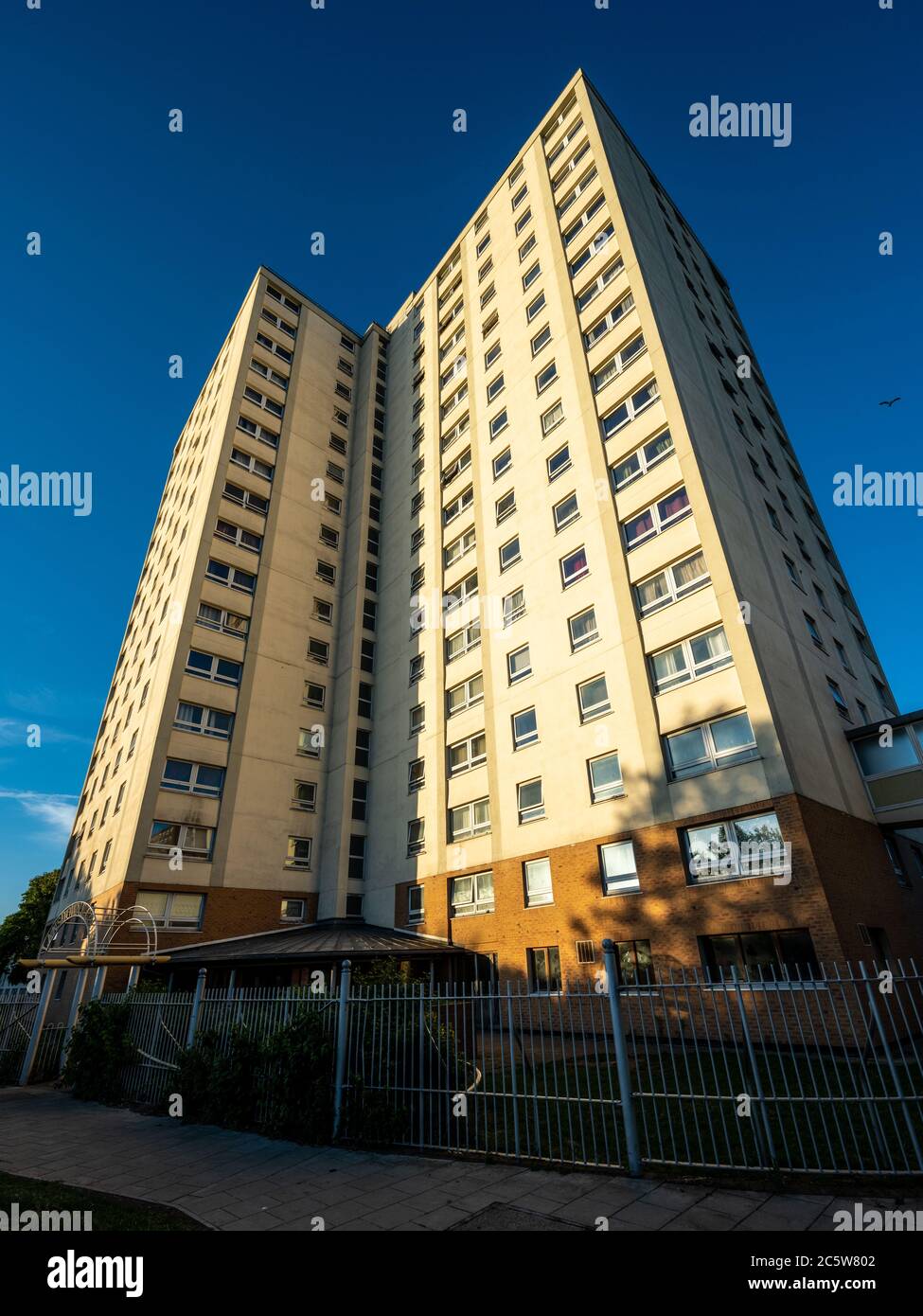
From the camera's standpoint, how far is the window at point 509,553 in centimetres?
2628

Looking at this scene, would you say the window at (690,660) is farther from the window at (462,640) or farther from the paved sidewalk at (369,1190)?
the paved sidewalk at (369,1190)

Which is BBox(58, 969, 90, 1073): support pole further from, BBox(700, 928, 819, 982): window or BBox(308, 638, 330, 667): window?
BBox(308, 638, 330, 667): window

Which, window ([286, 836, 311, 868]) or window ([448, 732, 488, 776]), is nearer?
window ([448, 732, 488, 776])

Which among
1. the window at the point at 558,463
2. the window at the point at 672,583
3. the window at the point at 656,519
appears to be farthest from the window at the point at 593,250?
the window at the point at 672,583

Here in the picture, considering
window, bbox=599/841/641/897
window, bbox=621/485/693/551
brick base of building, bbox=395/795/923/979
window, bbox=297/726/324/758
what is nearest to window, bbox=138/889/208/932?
window, bbox=297/726/324/758

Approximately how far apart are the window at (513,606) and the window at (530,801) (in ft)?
22.0

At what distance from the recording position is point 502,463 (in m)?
29.0

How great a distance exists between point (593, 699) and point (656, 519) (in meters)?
6.53

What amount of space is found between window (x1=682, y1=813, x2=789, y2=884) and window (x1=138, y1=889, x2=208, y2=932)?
739 inches

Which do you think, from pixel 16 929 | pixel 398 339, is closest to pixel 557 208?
pixel 398 339

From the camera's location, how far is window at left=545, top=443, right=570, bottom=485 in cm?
2514

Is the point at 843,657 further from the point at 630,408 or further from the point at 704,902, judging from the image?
the point at 704,902

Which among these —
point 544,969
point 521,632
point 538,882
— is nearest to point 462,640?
point 521,632
